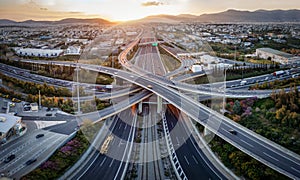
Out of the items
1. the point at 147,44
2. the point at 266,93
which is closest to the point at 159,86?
the point at 266,93

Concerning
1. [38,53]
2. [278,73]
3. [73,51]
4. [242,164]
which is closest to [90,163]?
[242,164]

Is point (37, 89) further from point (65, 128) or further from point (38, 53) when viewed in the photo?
point (38, 53)

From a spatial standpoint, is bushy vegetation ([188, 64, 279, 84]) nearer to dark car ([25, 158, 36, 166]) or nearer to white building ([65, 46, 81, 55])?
dark car ([25, 158, 36, 166])

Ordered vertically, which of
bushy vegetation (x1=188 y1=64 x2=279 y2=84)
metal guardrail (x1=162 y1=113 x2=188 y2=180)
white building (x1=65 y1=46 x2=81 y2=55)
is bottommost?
metal guardrail (x1=162 y1=113 x2=188 y2=180)

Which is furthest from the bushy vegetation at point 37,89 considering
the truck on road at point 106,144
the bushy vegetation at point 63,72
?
the truck on road at point 106,144

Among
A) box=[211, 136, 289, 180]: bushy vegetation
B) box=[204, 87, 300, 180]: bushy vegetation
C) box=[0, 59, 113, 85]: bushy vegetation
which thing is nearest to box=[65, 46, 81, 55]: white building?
box=[0, 59, 113, 85]: bushy vegetation

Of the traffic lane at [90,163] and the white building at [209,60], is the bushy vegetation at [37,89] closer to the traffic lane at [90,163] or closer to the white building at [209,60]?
the traffic lane at [90,163]

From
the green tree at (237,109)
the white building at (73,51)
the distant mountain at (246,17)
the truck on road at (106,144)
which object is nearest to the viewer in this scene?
the truck on road at (106,144)
